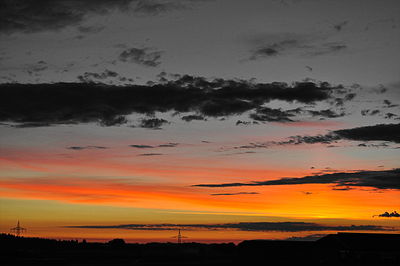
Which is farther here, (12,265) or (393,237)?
(393,237)

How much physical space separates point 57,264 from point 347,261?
4722cm

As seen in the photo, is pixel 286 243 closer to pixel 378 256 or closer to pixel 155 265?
pixel 378 256

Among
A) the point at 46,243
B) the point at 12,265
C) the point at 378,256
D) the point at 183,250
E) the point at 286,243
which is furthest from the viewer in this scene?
the point at 46,243

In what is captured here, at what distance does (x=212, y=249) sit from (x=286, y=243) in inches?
2605

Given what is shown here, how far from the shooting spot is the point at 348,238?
87.4 metres

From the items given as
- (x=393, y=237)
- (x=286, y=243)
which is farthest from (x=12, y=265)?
(x=393, y=237)

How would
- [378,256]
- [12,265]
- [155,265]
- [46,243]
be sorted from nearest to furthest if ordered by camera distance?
[12,265]
[155,265]
[378,256]
[46,243]

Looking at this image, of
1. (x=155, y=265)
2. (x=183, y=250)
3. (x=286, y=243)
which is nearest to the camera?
(x=155, y=265)

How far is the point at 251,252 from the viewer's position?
278 feet

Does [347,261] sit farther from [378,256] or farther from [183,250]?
[183,250]

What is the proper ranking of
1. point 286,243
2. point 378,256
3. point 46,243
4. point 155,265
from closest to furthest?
point 155,265, point 378,256, point 286,243, point 46,243

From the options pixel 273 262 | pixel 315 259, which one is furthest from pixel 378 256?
pixel 273 262

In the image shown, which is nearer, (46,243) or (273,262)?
(273,262)

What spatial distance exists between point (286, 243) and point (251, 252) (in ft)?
22.7
